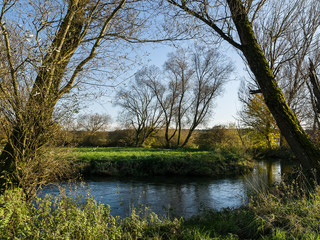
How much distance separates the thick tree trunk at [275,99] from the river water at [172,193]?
4.94 ft

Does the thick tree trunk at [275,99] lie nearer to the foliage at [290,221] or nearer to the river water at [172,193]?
the river water at [172,193]

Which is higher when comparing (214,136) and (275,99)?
(275,99)

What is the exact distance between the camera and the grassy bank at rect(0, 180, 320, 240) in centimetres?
357

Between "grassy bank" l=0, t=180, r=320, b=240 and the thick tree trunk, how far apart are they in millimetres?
1888

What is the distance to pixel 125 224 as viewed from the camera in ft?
14.9

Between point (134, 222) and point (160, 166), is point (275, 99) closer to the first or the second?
point (134, 222)

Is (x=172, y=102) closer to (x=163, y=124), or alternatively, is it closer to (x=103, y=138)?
(x=163, y=124)

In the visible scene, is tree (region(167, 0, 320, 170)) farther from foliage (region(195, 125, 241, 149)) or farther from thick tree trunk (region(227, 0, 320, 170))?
foliage (region(195, 125, 241, 149))

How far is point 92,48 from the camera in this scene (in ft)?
19.0

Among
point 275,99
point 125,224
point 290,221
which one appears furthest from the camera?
point 275,99

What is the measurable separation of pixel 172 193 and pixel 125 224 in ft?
19.3

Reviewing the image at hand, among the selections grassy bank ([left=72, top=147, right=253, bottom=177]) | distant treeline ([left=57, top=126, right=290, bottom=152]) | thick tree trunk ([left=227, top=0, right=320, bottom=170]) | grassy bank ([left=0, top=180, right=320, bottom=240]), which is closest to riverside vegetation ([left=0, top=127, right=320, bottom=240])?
grassy bank ([left=0, top=180, right=320, bottom=240])

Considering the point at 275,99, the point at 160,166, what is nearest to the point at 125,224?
the point at 275,99

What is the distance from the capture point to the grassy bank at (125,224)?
3.57m
